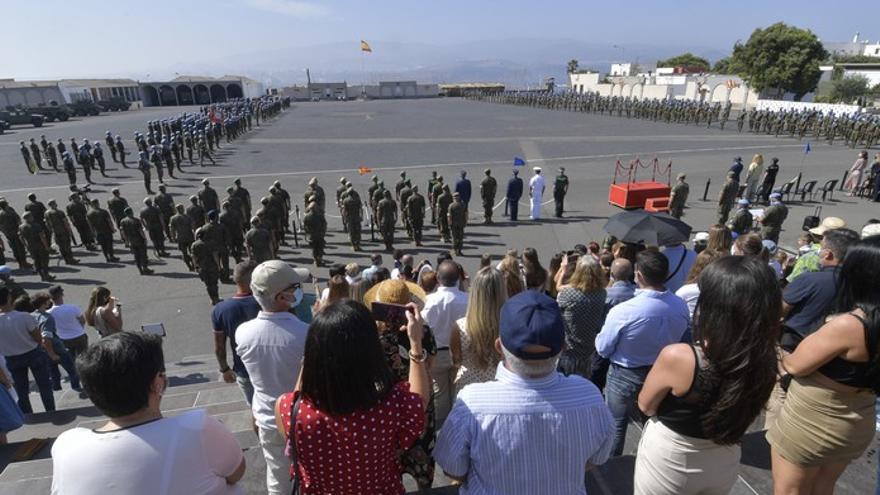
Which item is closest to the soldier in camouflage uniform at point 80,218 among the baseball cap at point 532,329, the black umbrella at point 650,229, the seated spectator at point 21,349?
the seated spectator at point 21,349

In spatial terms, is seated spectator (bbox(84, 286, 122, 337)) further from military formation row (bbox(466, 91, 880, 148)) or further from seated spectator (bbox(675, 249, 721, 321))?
military formation row (bbox(466, 91, 880, 148))

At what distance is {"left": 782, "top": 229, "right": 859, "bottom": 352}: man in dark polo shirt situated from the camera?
9.80ft

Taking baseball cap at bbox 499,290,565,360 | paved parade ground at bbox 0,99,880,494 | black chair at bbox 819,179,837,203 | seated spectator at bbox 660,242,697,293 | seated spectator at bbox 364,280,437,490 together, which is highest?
baseball cap at bbox 499,290,565,360

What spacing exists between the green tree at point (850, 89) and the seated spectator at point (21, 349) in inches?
2443

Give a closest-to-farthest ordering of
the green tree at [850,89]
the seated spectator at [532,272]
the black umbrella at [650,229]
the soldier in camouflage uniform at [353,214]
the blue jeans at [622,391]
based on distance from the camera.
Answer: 1. the blue jeans at [622,391]
2. the seated spectator at [532,272]
3. the black umbrella at [650,229]
4. the soldier in camouflage uniform at [353,214]
5. the green tree at [850,89]

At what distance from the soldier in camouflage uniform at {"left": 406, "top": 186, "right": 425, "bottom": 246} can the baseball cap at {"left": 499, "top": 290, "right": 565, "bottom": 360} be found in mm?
10005

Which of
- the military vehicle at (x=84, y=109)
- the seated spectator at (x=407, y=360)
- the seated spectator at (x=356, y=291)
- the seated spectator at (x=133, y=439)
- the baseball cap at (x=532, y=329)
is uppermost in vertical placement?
the baseball cap at (x=532, y=329)

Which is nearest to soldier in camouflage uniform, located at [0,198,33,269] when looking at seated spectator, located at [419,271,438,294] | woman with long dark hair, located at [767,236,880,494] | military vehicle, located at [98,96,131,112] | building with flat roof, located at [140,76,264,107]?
seated spectator, located at [419,271,438,294]

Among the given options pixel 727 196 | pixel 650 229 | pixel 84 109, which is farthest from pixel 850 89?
pixel 84 109

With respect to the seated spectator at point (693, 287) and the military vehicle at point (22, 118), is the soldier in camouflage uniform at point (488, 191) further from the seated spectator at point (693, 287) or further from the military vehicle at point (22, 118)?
the military vehicle at point (22, 118)

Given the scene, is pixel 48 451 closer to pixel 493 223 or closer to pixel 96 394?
pixel 96 394

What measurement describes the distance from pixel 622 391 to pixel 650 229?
11.9 feet

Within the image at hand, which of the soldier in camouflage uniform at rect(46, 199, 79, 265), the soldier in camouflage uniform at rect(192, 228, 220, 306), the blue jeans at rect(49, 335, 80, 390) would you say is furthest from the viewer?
the soldier in camouflage uniform at rect(46, 199, 79, 265)

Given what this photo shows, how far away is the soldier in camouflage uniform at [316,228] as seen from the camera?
10352 mm
